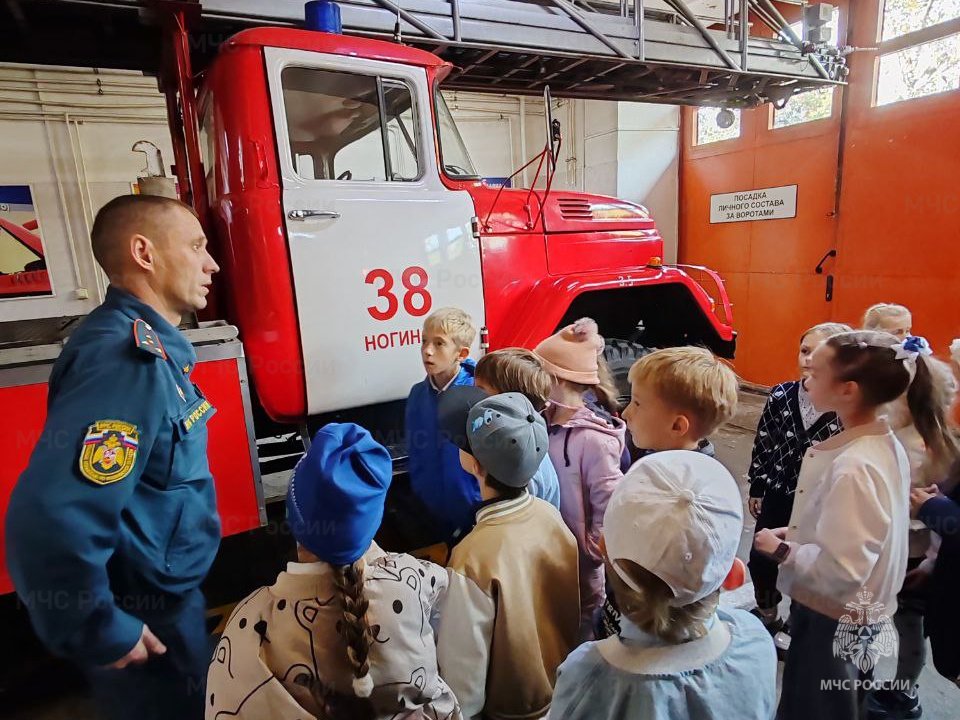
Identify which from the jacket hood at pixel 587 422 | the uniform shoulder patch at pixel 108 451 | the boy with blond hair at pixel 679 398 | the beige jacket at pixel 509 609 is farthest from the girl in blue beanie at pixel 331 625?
the jacket hood at pixel 587 422

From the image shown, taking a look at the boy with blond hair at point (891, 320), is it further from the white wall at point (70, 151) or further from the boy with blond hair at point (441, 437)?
the white wall at point (70, 151)

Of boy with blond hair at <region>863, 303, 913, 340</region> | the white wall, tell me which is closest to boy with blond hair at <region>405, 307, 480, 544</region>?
boy with blond hair at <region>863, 303, 913, 340</region>

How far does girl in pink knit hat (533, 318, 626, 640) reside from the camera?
1.71 metres

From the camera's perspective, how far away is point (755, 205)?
5781mm

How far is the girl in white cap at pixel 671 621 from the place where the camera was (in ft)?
2.75

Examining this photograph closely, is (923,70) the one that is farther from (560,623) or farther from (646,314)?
(560,623)

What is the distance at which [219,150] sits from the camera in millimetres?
2311

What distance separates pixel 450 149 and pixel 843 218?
4195 mm

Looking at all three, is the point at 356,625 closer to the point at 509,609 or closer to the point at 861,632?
the point at 509,609

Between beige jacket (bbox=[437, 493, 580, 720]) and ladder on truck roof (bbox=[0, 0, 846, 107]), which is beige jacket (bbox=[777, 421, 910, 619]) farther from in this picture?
ladder on truck roof (bbox=[0, 0, 846, 107])

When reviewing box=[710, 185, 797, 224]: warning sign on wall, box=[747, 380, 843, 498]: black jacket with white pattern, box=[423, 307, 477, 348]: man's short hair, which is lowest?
box=[747, 380, 843, 498]: black jacket with white pattern

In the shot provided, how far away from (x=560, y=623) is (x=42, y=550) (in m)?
1.12

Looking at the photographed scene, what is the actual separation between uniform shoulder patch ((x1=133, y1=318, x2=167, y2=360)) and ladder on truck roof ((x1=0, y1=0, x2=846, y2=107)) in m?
1.53

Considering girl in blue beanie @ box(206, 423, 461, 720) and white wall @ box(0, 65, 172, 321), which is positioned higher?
white wall @ box(0, 65, 172, 321)
